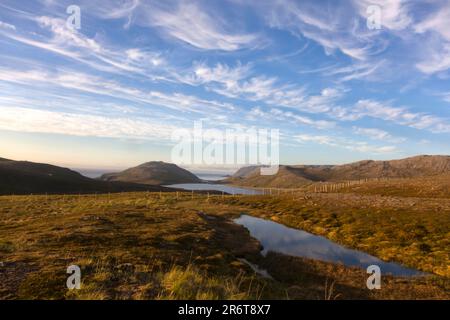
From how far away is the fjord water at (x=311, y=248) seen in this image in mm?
27956

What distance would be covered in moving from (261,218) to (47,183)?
14673 cm

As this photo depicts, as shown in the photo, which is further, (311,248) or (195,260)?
(311,248)

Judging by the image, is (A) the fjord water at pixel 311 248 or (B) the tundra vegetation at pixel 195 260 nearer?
(B) the tundra vegetation at pixel 195 260

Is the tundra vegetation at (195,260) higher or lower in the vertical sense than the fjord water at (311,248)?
higher

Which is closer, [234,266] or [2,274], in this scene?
[2,274]

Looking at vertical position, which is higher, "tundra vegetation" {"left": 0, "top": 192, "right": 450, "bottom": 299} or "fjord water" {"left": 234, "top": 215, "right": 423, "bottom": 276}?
"tundra vegetation" {"left": 0, "top": 192, "right": 450, "bottom": 299}

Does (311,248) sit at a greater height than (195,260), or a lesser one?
lesser

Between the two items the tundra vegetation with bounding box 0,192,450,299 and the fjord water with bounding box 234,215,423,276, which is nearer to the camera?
the tundra vegetation with bounding box 0,192,450,299

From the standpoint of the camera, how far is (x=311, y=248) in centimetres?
3394

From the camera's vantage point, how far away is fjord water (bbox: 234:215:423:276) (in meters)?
28.0
